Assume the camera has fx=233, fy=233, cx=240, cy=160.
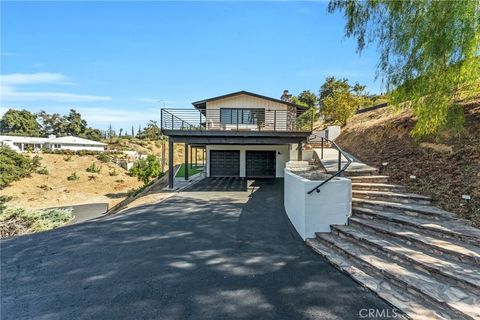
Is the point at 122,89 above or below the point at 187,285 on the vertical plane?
above

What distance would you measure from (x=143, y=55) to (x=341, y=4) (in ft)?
29.9

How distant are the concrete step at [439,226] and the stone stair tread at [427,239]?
0.26 ft

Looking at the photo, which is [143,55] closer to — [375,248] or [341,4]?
[341,4]

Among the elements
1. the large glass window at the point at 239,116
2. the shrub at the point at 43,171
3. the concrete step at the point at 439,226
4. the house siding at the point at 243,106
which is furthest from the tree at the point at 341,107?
the shrub at the point at 43,171

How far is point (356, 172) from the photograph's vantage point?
7039mm

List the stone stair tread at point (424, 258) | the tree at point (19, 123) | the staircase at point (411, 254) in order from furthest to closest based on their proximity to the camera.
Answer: the tree at point (19, 123)
the stone stair tread at point (424, 258)
the staircase at point (411, 254)

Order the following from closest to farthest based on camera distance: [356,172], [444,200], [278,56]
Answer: [444,200], [356,172], [278,56]

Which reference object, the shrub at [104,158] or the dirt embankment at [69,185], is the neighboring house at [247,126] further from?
the shrub at [104,158]

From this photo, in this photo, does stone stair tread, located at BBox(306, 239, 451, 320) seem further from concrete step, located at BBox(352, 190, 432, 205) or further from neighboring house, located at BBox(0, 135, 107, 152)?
neighboring house, located at BBox(0, 135, 107, 152)

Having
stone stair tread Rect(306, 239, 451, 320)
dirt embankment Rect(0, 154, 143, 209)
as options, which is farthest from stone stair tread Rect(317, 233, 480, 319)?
dirt embankment Rect(0, 154, 143, 209)

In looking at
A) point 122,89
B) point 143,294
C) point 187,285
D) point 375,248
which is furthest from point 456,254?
point 122,89

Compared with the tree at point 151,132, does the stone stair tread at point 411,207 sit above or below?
below

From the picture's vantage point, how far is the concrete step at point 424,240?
3.13m

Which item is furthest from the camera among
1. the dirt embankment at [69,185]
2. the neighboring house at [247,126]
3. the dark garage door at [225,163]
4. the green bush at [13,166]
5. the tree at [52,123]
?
the tree at [52,123]
